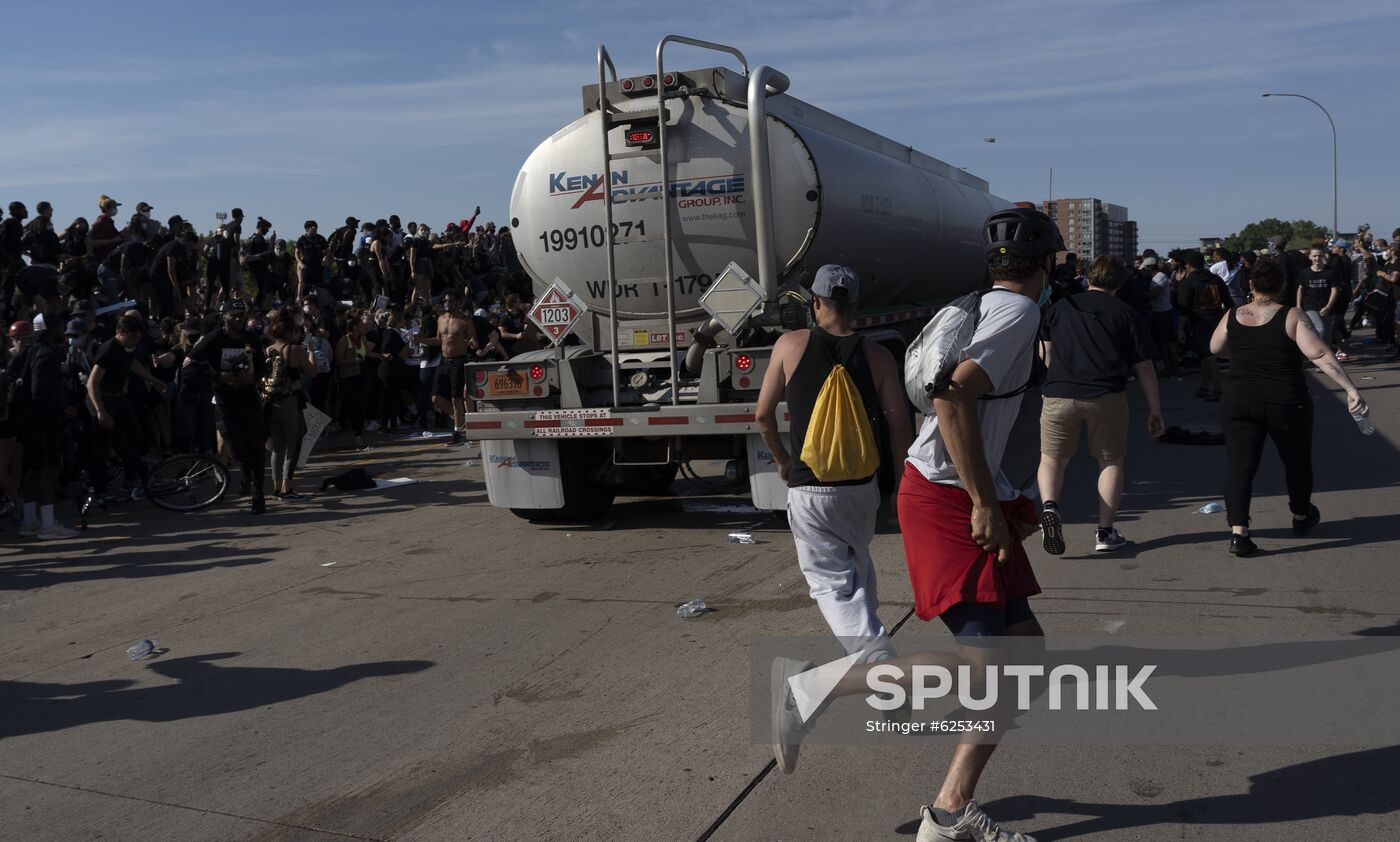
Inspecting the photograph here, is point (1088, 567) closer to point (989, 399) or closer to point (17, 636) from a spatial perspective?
point (989, 399)

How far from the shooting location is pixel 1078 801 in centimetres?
414

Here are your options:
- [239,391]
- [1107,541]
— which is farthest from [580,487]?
[1107,541]

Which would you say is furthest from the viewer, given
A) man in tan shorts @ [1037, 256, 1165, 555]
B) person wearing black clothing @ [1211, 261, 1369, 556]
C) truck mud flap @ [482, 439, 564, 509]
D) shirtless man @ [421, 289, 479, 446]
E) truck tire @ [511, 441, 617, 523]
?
shirtless man @ [421, 289, 479, 446]

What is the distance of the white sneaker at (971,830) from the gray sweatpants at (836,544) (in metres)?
1.26

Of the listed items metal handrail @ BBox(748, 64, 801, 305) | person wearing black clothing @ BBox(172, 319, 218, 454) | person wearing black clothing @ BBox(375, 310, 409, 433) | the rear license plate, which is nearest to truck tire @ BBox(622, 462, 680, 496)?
the rear license plate

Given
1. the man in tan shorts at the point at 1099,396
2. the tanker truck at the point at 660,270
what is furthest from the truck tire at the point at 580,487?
the man in tan shorts at the point at 1099,396

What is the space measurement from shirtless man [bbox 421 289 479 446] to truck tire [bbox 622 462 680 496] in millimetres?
5153

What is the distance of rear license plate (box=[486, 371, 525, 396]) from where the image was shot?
975cm

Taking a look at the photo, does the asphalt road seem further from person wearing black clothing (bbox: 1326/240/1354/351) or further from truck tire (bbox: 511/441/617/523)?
person wearing black clothing (bbox: 1326/240/1354/351)

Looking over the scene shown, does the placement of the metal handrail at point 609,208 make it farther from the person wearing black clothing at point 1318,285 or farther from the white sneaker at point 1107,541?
the person wearing black clothing at point 1318,285

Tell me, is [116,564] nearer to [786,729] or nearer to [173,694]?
[173,694]

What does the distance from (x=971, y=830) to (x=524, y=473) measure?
653cm

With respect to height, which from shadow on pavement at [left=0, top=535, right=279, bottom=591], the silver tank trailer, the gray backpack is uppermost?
the silver tank trailer

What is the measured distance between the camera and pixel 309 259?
21.3 meters
